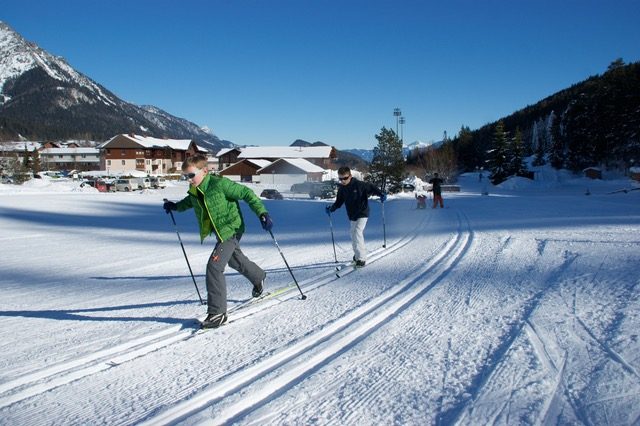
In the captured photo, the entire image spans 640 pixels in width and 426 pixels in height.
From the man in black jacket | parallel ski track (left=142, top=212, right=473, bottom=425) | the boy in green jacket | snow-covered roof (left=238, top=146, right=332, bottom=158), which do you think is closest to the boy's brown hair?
the boy in green jacket

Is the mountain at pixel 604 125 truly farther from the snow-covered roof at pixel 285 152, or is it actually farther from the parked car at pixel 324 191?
the snow-covered roof at pixel 285 152

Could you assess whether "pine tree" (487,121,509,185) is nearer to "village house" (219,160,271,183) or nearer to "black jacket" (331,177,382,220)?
"village house" (219,160,271,183)

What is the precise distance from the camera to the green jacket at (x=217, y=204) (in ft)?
14.8

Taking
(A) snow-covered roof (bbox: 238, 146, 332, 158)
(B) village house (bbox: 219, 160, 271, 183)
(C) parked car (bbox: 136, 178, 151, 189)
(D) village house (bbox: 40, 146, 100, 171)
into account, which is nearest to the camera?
(C) parked car (bbox: 136, 178, 151, 189)

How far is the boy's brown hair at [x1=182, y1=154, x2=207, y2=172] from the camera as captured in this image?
14.7ft

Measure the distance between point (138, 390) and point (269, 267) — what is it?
510 cm

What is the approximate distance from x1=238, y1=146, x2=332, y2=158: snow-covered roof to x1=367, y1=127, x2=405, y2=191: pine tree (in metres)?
61.0

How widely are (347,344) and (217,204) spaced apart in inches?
74.9

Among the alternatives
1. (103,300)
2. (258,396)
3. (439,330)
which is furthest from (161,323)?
(439,330)

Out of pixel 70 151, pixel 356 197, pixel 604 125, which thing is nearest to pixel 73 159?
pixel 70 151

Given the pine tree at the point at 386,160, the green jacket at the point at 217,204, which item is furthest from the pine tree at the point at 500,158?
the green jacket at the point at 217,204

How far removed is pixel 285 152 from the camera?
333 ft

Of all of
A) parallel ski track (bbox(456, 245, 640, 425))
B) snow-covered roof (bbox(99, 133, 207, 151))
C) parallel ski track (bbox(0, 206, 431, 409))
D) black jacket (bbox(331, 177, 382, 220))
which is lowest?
parallel ski track (bbox(0, 206, 431, 409))

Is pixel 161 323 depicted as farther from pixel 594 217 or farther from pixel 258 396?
pixel 594 217
